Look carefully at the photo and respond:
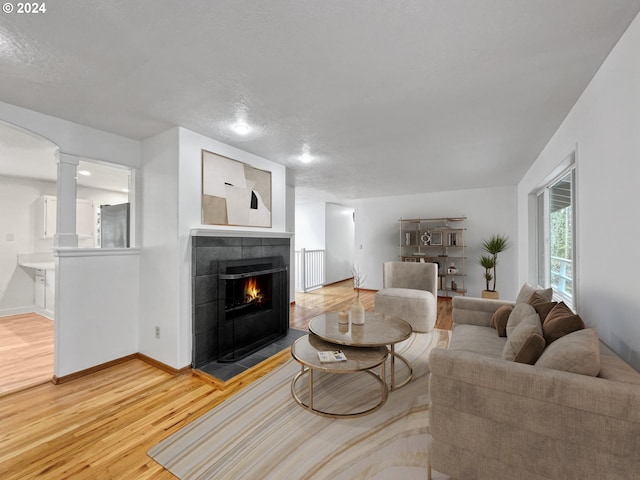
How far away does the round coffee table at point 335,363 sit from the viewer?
192 centimetres

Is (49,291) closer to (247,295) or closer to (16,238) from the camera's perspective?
(16,238)

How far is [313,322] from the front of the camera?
2705mm

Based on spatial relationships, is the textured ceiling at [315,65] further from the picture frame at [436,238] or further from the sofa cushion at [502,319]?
the picture frame at [436,238]

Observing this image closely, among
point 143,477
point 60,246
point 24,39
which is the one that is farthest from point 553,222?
point 60,246

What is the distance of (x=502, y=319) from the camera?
2447mm

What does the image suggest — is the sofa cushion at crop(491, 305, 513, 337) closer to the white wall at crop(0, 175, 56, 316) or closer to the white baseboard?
the white baseboard

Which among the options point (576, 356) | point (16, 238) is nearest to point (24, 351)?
point (16, 238)

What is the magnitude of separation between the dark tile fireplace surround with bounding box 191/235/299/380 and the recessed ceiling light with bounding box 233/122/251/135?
1096mm

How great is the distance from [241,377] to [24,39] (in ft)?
9.02

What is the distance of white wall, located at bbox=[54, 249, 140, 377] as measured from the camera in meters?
2.57

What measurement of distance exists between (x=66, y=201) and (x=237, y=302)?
1.90 m

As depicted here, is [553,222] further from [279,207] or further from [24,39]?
[24,39]

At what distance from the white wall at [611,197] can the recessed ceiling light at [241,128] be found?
2594mm

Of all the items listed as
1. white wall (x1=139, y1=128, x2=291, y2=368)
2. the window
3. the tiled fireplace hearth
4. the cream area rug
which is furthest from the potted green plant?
white wall (x1=139, y1=128, x2=291, y2=368)
